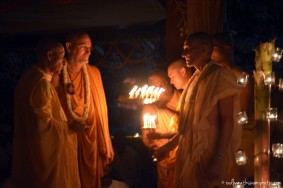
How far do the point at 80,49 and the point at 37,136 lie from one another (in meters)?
1.16

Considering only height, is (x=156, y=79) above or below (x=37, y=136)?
above

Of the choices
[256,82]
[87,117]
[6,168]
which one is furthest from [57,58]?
[6,168]

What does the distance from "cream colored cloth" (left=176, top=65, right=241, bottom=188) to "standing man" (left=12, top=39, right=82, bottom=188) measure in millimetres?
1309

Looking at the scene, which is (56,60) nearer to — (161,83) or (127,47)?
(161,83)

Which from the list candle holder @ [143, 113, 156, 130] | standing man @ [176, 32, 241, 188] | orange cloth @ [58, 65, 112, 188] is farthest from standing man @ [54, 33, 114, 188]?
standing man @ [176, 32, 241, 188]

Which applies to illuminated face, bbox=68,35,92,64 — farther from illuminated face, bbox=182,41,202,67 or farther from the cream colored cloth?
the cream colored cloth

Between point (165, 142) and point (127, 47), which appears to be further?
point (127, 47)

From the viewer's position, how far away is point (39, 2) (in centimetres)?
785

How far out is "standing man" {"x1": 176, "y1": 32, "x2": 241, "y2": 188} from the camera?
5219 mm

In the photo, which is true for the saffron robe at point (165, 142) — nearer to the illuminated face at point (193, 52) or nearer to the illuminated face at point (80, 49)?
the illuminated face at point (80, 49)

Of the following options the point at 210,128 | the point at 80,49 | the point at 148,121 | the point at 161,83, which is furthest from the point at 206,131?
the point at 80,49

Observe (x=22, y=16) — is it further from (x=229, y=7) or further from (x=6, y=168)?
(x=229, y=7)

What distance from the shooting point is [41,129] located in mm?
5723

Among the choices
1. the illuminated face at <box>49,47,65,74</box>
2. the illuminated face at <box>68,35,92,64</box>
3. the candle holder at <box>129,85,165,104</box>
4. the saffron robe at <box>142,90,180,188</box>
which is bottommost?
the saffron robe at <box>142,90,180,188</box>
